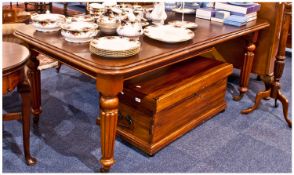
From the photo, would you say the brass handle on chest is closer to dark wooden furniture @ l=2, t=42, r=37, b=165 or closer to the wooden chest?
the wooden chest

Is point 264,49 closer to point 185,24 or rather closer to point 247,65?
point 247,65

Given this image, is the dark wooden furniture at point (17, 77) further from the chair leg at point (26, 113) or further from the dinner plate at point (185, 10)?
the dinner plate at point (185, 10)

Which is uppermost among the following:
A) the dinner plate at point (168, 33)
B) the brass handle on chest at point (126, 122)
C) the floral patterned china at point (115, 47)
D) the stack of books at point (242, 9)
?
the stack of books at point (242, 9)

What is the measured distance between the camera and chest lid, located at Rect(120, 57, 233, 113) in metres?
1.96

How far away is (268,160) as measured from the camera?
208cm

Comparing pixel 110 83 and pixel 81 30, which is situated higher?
pixel 81 30

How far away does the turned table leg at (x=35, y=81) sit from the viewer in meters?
2.13

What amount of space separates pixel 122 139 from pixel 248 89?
4.31 ft

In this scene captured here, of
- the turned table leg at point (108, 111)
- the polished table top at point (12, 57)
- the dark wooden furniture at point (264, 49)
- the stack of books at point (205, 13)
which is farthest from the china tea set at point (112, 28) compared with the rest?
the dark wooden furniture at point (264, 49)

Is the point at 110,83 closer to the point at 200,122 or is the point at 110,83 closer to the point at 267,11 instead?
the point at 200,122

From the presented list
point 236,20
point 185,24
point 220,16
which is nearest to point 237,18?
point 236,20

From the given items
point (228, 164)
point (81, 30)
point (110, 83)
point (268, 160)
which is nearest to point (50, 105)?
point (81, 30)

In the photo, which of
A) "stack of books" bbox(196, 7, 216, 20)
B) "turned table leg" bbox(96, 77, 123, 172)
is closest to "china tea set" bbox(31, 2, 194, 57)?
"turned table leg" bbox(96, 77, 123, 172)

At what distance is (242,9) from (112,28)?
2.95ft
